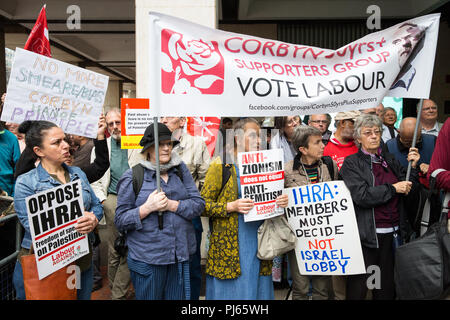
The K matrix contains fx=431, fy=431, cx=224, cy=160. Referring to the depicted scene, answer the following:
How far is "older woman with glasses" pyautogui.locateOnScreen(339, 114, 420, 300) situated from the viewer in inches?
146

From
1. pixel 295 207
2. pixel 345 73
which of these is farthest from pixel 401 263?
pixel 345 73

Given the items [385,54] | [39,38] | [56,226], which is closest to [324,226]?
[385,54]

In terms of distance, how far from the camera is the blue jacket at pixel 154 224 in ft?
10.7

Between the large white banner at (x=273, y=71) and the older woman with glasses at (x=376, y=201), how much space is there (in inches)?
21.6

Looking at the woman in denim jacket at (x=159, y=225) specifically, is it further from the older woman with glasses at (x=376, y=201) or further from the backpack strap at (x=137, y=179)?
the older woman with glasses at (x=376, y=201)

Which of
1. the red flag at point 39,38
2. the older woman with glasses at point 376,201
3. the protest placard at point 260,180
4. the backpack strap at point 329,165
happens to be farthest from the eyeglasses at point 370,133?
the red flag at point 39,38

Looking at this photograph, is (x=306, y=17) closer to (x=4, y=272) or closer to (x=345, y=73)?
(x=345, y=73)

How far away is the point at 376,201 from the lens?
3.70 metres

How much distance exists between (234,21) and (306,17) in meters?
1.59

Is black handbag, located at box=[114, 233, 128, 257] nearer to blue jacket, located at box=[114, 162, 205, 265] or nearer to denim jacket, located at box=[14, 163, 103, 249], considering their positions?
blue jacket, located at box=[114, 162, 205, 265]

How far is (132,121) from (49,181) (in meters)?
1.65

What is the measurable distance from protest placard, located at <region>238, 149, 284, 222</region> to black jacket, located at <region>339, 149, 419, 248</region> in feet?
2.36

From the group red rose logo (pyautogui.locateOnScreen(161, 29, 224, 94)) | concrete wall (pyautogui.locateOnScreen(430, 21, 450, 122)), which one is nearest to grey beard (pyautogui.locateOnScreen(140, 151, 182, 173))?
red rose logo (pyautogui.locateOnScreen(161, 29, 224, 94))

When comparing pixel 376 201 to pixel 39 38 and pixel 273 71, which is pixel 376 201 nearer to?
pixel 273 71
